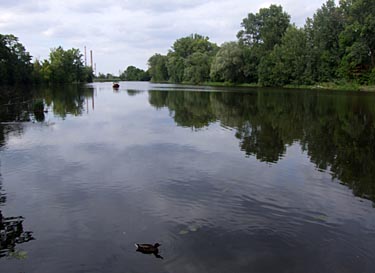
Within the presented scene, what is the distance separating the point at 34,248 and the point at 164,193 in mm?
4464

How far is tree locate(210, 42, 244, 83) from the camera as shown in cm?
9531

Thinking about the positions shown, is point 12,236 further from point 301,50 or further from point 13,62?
point 13,62

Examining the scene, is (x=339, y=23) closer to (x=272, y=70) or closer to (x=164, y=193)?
(x=272, y=70)

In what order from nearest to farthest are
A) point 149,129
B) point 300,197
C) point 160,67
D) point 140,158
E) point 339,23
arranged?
point 300,197 < point 140,158 < point 149,129 < point 339,23 < point 160,67

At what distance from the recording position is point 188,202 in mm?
10828

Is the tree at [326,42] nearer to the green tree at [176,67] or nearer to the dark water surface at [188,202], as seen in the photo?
the green tree at [176,67]

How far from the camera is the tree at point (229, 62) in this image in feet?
313

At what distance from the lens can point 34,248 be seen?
8062 mm

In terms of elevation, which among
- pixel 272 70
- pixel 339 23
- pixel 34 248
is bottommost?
pixel 34 248

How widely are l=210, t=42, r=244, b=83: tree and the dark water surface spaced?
249 ft

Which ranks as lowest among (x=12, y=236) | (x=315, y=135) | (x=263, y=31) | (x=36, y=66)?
(x=12, y=236)

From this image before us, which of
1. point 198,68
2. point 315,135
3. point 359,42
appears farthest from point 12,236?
point 198,68

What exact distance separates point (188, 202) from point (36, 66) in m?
114

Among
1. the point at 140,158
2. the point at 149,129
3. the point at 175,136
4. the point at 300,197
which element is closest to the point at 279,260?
the point at 300,197
